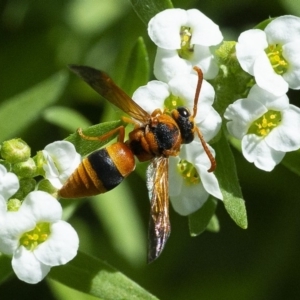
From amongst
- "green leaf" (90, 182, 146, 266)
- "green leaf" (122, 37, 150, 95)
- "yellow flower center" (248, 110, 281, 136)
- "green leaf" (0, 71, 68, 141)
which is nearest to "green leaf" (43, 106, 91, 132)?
"green leaf" (0, 71, 68, 141)

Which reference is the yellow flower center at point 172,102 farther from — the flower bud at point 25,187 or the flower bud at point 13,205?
the flower bud at point 13,205

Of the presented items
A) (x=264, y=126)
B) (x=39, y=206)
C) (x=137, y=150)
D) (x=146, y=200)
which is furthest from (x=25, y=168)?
(x=146, y=200)

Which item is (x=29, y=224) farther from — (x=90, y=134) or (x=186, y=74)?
(x=186, y=74)

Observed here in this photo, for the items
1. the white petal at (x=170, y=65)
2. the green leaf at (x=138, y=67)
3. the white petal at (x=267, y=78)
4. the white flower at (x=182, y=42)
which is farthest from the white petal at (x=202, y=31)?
the green leaf at (x=138, y=67)

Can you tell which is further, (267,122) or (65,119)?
(65,119)

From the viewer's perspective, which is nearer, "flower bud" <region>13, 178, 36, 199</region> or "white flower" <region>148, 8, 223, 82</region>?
"flower bud" <region>13, 178, 36, 199</region>

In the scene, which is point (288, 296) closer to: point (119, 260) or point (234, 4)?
point (119, 260)

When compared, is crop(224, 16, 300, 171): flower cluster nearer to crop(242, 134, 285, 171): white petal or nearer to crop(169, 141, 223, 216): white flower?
crop(242, 134, 285, 171): white petal
